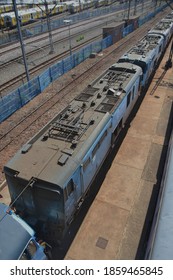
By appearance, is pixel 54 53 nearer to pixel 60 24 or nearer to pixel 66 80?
pixel 66 80

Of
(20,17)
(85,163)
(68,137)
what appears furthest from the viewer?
(20,17)

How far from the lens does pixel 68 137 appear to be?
36.9 feet

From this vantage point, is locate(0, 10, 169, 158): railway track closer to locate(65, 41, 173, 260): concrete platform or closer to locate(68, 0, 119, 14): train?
locate(65, 41, 173, 260): concrete platform

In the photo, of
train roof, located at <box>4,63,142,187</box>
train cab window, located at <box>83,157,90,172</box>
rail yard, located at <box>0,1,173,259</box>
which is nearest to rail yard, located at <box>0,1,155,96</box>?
rail yard, located at <box>0,1,173,259</box>

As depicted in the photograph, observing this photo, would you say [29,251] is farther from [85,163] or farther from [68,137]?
[68,137]

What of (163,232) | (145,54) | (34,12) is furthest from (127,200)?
(34,12)

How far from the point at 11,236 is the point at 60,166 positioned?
322 centimetres

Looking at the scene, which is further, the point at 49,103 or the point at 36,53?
the point at 36,53

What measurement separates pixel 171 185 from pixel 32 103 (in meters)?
18.0

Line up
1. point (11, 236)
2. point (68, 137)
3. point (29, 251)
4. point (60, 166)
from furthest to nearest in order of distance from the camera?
point (68, 137)
point (60, 166)
point (29, 251)
point (11, 236)

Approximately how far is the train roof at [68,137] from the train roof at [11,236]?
1.65 m

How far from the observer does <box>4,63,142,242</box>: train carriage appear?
9.23 metres

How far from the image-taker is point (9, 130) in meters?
19.9

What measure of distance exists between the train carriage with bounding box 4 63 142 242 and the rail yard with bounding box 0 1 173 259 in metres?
2.02
